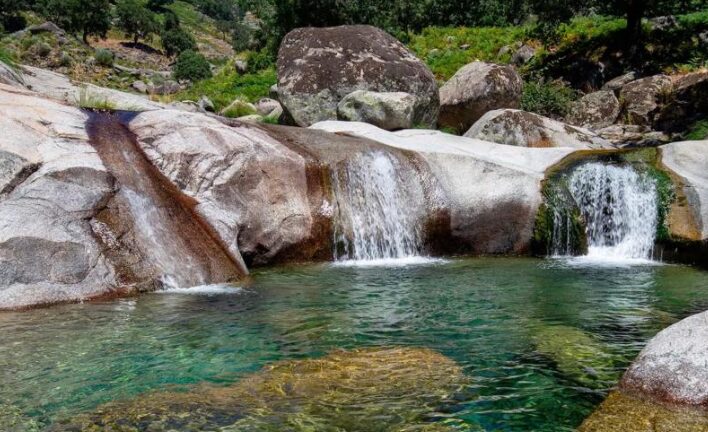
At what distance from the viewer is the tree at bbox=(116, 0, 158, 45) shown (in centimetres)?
8475

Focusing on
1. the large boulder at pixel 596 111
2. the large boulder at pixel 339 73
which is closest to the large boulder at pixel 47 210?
the large boulder at pixel 339 73

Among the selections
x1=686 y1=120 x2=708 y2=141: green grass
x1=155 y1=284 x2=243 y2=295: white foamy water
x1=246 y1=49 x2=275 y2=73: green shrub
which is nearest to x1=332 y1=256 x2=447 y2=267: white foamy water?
x1=155 y1=284 x2=243 y2=295: white foamy water

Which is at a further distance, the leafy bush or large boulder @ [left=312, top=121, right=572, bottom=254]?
the leafy bush

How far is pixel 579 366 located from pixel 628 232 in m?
9.10

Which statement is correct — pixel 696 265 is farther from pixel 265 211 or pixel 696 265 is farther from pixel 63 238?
pixel 63 238

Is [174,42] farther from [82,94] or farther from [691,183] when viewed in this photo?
[691,183]

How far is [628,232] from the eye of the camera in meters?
13.5

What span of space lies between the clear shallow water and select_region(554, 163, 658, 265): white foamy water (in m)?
3.01

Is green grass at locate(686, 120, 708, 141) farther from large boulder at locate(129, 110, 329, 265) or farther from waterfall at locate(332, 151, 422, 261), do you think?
large boulder at locate(129, 110, 329, 265)

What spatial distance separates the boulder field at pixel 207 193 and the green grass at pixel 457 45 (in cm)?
1691

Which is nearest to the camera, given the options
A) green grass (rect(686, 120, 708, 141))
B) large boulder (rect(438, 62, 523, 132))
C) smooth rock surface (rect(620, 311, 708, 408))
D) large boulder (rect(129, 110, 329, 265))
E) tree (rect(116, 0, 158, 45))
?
smooth rock surface (rect(620, 311, 708, 408))

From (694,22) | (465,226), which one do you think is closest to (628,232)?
(465,226)

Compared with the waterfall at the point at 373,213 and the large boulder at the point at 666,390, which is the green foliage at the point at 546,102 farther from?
the large boulder at the point at 666,390

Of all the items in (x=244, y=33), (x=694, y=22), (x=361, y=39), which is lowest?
(x=361, y=39)
